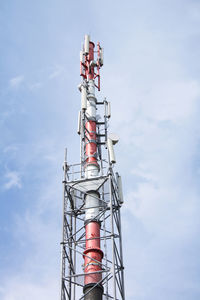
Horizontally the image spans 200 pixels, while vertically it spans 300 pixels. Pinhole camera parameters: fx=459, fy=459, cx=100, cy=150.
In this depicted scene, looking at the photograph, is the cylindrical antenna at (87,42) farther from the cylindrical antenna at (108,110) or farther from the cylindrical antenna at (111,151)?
the cylindrical antenna at (111,151)

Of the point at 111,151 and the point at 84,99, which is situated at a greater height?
the point at 84,99

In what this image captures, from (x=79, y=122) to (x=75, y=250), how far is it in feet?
34.6

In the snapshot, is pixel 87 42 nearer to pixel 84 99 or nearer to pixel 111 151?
pixel 84 99

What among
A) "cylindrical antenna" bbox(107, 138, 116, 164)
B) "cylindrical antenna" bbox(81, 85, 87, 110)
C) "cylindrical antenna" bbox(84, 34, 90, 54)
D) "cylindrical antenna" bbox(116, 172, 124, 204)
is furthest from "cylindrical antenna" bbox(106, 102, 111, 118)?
"cylindrical antenna" bbox(116, 172, 124, 204)

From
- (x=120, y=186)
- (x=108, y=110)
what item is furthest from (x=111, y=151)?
(x=108, y=110)

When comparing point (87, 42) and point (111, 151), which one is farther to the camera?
point (87, 42)

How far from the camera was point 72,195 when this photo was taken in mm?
32344

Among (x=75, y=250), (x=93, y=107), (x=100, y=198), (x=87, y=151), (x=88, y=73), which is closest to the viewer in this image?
(x=75, y=250)

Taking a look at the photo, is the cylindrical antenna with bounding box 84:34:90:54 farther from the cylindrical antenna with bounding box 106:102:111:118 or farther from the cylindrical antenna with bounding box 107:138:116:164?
the cylindrical antenna with bounding box 107:138:116:164

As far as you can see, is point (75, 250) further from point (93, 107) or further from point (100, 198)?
point (93, 107)

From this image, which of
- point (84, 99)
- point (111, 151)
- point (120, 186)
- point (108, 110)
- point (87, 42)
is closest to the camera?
point (111, 151)

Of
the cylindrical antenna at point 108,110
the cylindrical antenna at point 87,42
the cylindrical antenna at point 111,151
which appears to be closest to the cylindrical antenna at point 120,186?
the cylindrical antenna at point 111,151
